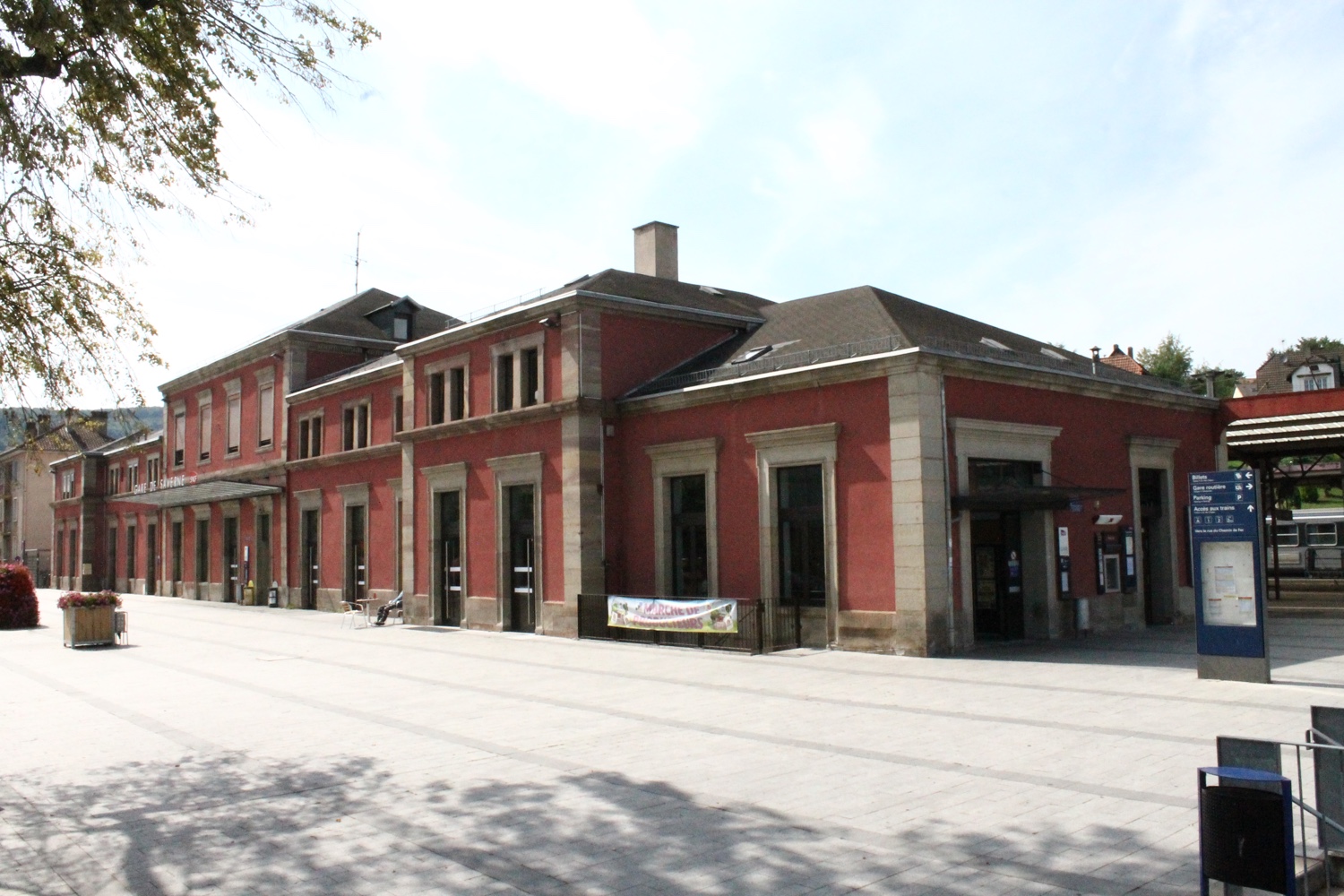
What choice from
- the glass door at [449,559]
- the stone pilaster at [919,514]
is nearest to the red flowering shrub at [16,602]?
the glass door at [449,559]

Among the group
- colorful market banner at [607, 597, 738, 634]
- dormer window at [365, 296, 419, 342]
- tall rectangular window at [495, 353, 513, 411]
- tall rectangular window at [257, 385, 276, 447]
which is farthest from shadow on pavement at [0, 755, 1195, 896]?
dormer window at [365, 296, 419, 342]

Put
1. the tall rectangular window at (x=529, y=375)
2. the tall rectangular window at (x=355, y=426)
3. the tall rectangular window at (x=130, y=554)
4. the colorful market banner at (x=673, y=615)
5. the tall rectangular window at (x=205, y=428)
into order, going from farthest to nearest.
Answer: the tall rectangular window at (x=130, y=554) → the tall rectangular window at (x=205, y=428) → the tall rectangular window at (x=355, y=426) → the tall rectangular window at (x=529, y=375) → the colorful market banner at (x=673, y=615)

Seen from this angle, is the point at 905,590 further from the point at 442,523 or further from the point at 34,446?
the point at 442,523

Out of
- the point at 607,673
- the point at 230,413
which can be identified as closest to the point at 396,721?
the point at 607,673

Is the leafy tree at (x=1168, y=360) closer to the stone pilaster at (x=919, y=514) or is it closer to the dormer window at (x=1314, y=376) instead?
the dormer window at (x=1314, y=376)

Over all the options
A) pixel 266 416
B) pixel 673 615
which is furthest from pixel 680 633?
pixel 266 416

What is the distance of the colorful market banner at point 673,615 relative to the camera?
19.4 m

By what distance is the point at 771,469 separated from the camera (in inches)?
800

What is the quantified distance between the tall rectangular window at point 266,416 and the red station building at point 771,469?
692cm

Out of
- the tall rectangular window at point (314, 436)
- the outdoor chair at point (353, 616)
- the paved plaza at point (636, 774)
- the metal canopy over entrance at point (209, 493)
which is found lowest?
the outdoor chair at point (353, 616)

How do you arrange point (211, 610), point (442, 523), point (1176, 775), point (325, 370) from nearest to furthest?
1. point (1176, 775)
2. point (442, 523)
3. point (211, 610)
4. point (325, 370)

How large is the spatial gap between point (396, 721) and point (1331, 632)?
702 inches

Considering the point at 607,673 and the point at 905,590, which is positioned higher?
the point at 905,590

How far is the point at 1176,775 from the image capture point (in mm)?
8750
